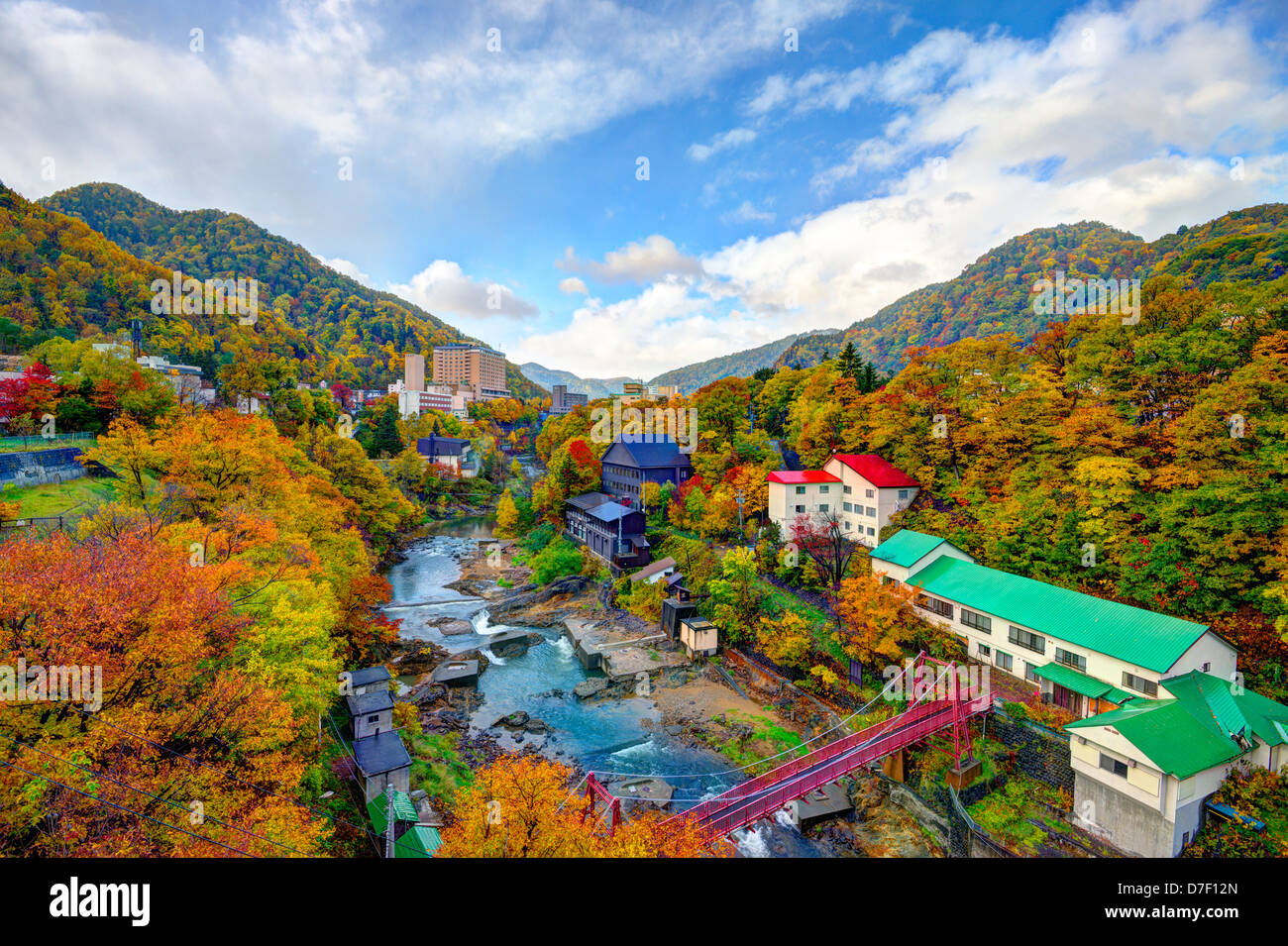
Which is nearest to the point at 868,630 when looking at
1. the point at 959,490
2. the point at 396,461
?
the point at 959,490

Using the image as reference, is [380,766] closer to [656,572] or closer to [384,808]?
[384,808]

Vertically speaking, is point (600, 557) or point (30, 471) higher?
point (30, 471)

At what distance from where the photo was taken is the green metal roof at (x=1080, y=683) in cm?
1173

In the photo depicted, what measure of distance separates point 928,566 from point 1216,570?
6.59 m

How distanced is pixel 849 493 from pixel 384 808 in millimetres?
19867

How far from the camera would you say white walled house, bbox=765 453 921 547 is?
2120 centimetres

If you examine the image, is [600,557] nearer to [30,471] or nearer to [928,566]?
[928,566]

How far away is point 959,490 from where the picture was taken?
62.2 feet

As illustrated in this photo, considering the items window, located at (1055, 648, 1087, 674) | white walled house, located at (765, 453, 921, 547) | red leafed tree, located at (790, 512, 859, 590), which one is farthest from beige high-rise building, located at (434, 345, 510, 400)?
window, located at (1055, 648, 1087, 674)

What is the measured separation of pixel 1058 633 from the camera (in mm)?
12922

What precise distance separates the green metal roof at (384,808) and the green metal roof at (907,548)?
16.0m

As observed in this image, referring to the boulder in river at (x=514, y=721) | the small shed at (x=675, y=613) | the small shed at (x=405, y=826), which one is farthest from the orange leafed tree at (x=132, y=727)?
the small shed at (x=675, y=613)
